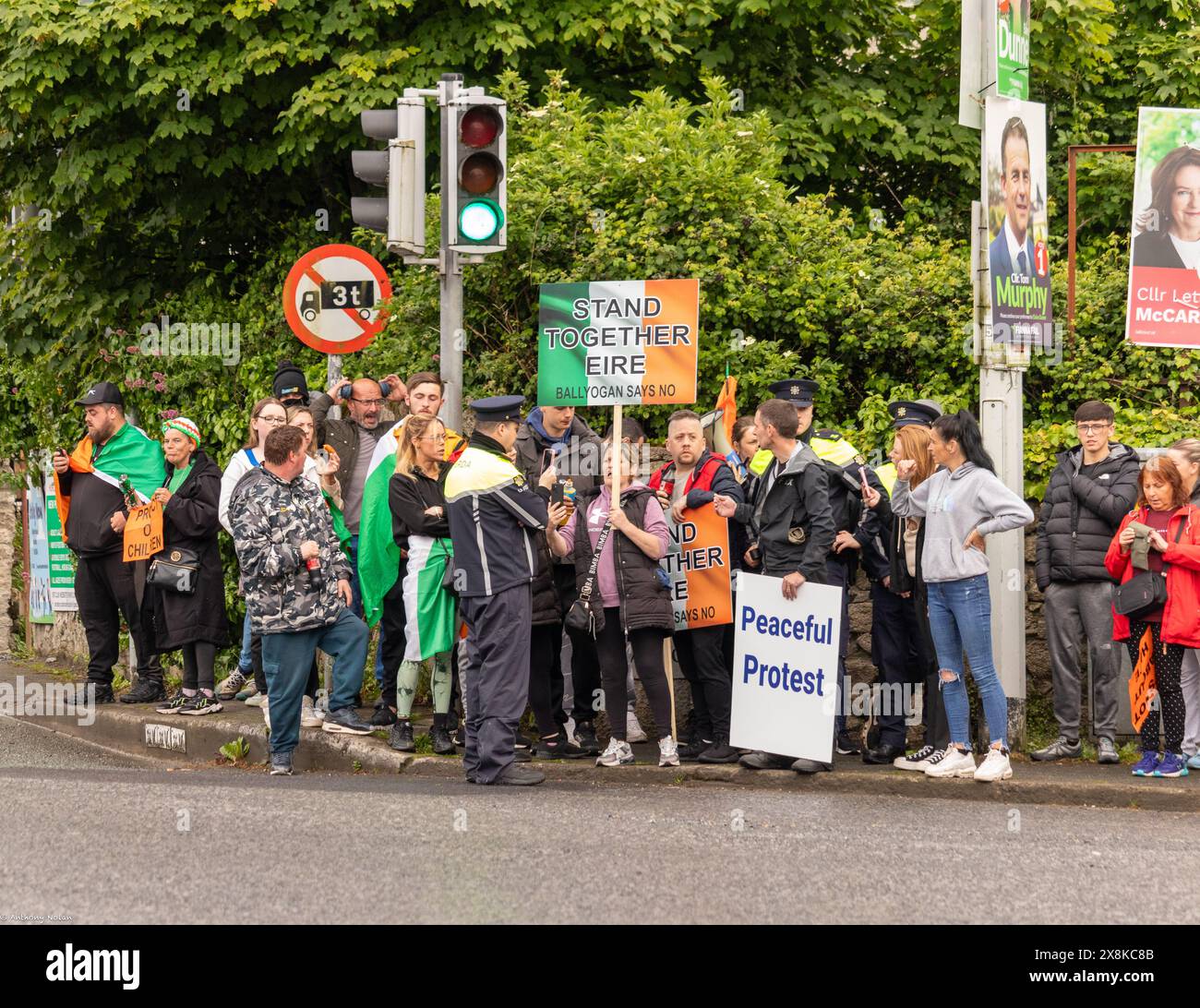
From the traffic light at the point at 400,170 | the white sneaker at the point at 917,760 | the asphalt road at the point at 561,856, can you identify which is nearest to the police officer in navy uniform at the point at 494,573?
the asphalt road at the point at 561,856

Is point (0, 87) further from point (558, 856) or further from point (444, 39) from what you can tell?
point (558, 856)

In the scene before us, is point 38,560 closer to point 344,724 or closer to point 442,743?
point 344,724

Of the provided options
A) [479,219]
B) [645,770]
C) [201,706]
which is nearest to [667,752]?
[645,770]

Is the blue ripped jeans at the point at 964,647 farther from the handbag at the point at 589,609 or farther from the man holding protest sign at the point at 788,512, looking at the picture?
the handbag at the point at 589,609

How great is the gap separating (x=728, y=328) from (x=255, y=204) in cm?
679

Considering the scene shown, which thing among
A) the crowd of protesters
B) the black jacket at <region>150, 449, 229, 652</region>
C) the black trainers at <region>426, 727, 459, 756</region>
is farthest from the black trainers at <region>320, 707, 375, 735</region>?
the black jacket at <region>150, 449, 229, 652</region>

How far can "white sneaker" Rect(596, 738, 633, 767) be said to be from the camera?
9.95 m

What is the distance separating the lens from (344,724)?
424 inches

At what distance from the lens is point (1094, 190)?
55.0 ft

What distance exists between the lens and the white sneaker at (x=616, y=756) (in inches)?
392

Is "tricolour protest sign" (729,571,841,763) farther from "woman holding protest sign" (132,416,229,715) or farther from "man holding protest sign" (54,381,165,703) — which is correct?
"man holding protest sign" (54,381,165,703)

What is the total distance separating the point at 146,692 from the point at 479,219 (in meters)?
4.71

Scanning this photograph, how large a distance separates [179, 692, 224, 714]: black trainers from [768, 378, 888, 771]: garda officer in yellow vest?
168 inches

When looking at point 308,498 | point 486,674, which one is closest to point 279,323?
point 308,498
